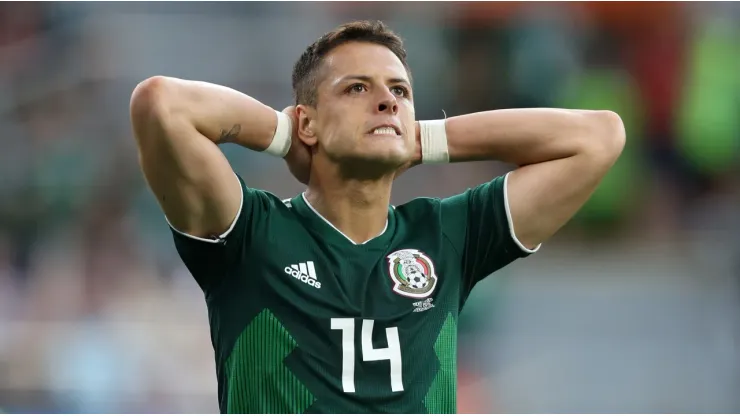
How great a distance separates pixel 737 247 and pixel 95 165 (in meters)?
4.57

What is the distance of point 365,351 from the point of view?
251cm

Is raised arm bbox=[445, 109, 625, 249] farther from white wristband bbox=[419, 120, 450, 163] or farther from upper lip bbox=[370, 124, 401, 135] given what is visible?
upper lip bbox=[370, 124, 401, 135]

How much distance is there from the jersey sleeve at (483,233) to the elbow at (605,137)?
0.31m

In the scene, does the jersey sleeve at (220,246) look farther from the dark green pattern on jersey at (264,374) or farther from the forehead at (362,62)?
the forehead at (362,62)

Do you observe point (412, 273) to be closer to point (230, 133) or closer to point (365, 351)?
point (365, 351)

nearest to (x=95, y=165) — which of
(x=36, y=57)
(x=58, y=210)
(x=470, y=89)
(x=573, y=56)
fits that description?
(x=58, y=210)

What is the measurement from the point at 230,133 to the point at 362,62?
20.3 inches

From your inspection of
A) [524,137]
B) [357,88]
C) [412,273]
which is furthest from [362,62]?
[412,273]

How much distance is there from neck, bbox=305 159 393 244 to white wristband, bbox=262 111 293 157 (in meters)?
0.16

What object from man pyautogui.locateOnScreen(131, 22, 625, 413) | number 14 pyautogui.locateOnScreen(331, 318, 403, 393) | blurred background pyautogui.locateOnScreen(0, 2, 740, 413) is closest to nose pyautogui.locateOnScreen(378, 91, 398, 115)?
man pyautogui.locateOnScreen(131, 22, 625, 413)

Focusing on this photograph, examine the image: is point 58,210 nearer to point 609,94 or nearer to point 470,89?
point 470,89

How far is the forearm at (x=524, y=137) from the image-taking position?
9.29 feet

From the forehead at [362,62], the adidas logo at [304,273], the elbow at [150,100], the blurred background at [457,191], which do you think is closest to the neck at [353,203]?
the adidas logo at [304,273]

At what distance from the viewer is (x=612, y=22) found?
6.62 m
